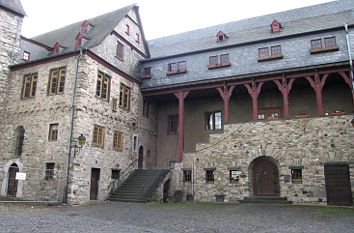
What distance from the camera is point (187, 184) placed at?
707 inches

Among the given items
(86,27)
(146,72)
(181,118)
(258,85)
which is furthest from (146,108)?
(258,85)

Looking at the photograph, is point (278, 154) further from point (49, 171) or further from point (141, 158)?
point (49, 171)

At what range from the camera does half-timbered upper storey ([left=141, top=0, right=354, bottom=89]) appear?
18.1m

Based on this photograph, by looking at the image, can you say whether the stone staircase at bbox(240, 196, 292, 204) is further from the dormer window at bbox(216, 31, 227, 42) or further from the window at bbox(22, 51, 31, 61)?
the window at bbox(22, 51, 31, 61)

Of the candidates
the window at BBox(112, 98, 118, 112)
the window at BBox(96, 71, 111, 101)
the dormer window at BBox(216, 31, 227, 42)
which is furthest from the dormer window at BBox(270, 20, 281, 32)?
the window at BBox(112, 98, 118, 112)

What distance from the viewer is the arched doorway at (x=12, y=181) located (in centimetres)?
1675

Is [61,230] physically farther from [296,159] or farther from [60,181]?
[296,159]

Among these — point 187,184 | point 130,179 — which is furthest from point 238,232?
point 130,179

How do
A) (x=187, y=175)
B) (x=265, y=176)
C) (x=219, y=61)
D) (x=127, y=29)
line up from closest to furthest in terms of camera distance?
1. (x=265, y=176)
2. (x=187, y=175)
3. (x=219, y=61)
4. (x=127, y=29)

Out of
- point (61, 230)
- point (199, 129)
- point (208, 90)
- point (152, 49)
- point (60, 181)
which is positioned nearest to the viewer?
point (61, 230)

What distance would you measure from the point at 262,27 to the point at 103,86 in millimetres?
11617

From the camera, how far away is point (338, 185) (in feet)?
49.5

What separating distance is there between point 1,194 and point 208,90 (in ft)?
42.2

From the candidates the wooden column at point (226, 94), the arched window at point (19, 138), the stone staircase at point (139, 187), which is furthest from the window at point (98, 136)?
the wooden column at point (226, 94)
